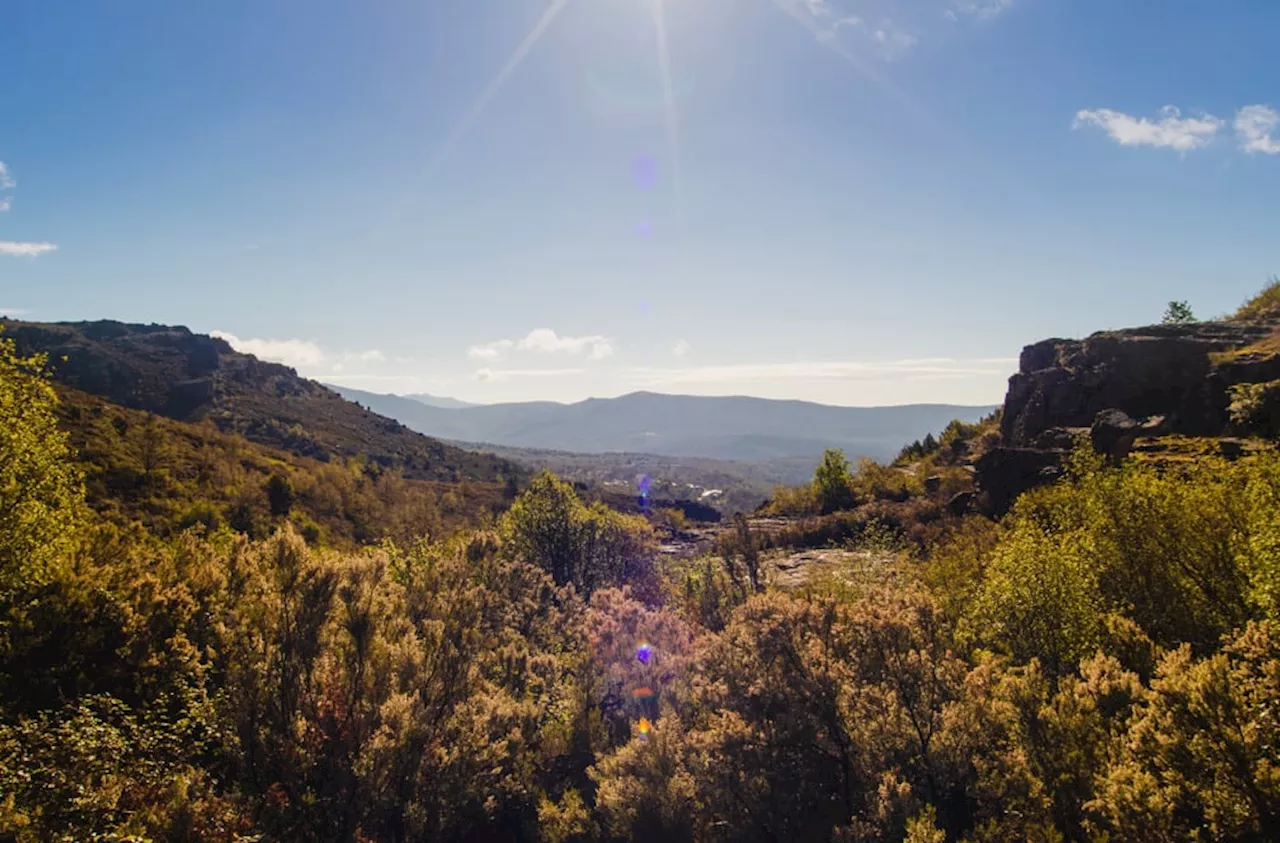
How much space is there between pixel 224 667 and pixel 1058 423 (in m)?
77.2

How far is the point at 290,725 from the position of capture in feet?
61.7

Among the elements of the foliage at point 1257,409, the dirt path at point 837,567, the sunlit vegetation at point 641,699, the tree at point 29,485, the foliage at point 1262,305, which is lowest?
the dirt path at point 837,567

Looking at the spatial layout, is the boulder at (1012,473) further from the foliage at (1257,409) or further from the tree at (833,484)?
the tree at (833,484)

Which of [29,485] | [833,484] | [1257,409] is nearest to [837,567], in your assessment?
[1257,409]

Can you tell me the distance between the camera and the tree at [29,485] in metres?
21.5

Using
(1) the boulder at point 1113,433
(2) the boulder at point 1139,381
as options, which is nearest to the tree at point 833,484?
(2) the boulder at point 1139,381

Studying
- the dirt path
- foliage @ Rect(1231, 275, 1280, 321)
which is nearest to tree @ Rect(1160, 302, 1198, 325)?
foliage @ Rect(1231, 275, 1280, 321)

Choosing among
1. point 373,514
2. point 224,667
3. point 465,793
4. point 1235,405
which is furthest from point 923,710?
point 373,514

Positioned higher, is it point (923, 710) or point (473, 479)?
point (923, 710)

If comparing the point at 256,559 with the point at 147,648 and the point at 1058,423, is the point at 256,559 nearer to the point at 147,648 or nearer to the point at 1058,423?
the point at 147,648

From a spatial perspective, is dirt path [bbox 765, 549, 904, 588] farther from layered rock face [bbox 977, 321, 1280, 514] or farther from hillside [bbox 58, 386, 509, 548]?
hillside [bbox 58, 386, 509, 548]

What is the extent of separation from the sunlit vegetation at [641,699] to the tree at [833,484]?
62977 mm

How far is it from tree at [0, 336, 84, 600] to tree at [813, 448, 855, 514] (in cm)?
8523

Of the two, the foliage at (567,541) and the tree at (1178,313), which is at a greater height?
the tree at (1178,313)
